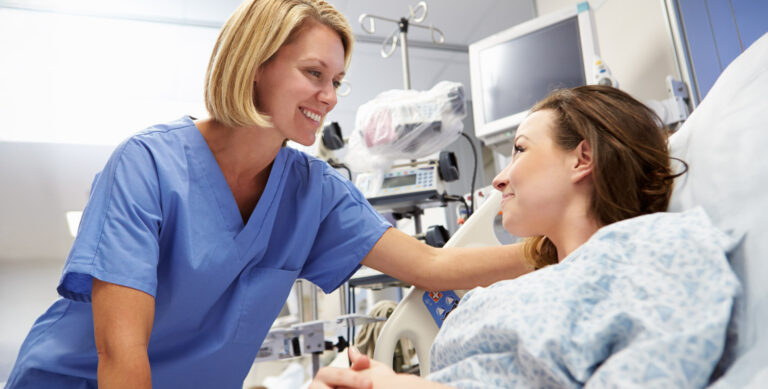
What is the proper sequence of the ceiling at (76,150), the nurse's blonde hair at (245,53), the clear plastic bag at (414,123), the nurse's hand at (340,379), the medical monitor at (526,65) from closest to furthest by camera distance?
1. the nurse's hand at (340,379)
2. the nurse's blonde hair at (245,53)
3. the clear plastic bag at (414,123)
4. the medical monitor at (526,65)
5. the ceiling at (76,150)

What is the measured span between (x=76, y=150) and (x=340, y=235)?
289cm

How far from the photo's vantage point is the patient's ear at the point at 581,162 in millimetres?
936

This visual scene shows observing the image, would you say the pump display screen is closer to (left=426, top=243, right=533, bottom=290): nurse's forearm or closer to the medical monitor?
the medical monitor

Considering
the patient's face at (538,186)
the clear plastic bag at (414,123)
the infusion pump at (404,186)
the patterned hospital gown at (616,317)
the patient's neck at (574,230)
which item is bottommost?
the patterned hospital gown at (616,317)

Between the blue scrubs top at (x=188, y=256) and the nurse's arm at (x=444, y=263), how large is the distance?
4 centimetres

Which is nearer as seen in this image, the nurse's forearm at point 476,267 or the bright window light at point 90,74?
the nurse's forearm at point 476,267

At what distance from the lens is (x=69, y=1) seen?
326 centimetres

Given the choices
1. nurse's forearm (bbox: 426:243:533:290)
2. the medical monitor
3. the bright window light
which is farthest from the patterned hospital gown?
the bright window light

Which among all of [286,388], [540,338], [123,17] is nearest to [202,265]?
[540,338]

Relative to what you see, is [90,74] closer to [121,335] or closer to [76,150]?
[76,150]

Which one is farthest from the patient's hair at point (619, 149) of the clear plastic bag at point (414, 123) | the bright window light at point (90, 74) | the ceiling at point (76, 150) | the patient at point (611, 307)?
the bright window light at point (90, 74)

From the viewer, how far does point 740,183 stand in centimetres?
73

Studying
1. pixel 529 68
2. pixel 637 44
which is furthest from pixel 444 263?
pixel 637 44

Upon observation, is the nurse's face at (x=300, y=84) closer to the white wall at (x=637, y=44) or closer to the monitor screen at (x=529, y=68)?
the monitor screen at (x=529, y=68)
